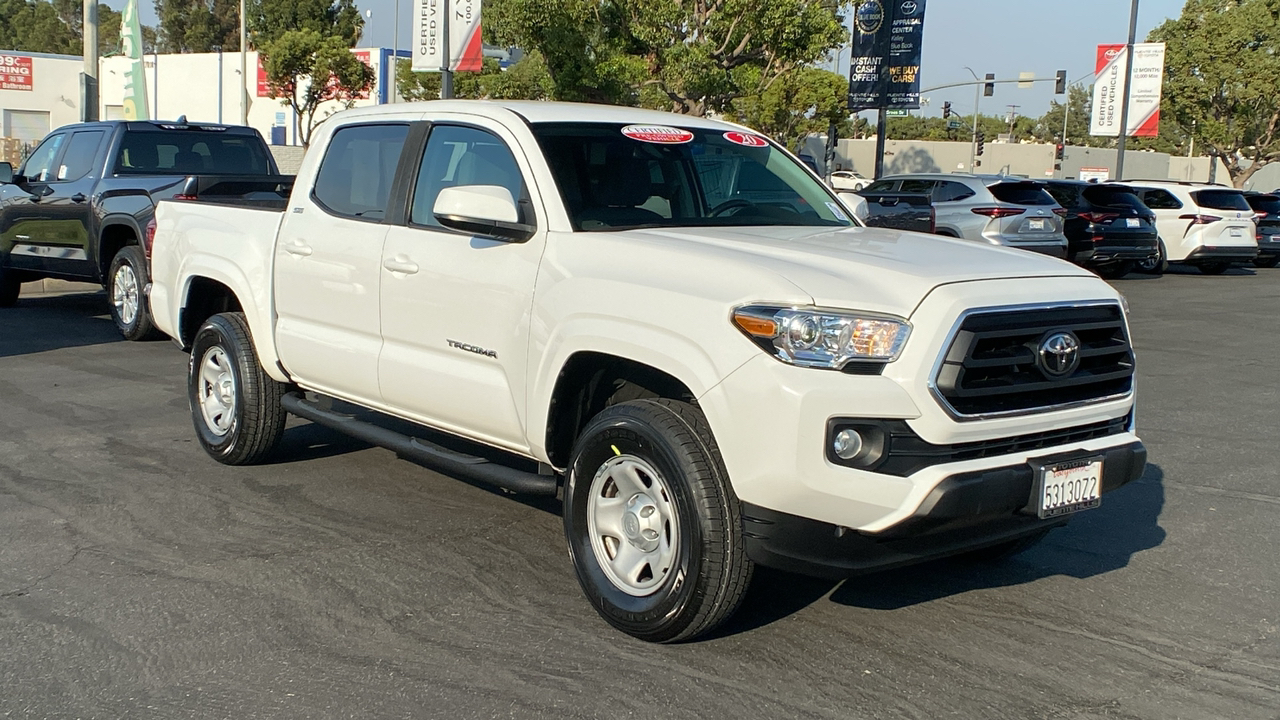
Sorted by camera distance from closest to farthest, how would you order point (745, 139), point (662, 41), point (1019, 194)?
1. point (745, 139)
2. point (1019, 194)
3. point (662, 41)

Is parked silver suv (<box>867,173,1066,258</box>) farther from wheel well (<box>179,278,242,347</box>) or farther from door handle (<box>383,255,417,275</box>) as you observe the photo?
door handle (<box>383,255,417,275</box>)

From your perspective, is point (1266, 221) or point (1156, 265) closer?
point (1156, 265)

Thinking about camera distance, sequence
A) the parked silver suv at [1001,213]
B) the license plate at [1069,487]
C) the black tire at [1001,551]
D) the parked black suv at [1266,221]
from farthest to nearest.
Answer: the parked black suv at [1266,221]
the parked silver suv at [1001,213]
the black tire at [1001,551]
the license plate at [1069,487]

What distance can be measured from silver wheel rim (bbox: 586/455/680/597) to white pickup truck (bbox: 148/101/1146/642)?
0.01m

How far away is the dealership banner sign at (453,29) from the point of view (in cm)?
1348

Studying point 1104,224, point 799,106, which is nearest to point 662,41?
point 1104,224

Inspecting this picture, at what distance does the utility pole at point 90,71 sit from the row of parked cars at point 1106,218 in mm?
10741

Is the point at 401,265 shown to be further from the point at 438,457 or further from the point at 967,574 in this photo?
the point at 967,574

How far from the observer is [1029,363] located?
4145 millimetres

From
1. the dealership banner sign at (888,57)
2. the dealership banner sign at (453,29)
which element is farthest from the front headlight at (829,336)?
the dealership banner sign at (888,57)

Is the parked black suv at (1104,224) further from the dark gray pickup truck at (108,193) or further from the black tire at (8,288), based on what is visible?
the black tire at (8,288)

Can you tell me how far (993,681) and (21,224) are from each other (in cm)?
1143

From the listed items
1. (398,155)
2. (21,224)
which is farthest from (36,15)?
(398,155)

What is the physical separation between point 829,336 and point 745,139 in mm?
2188
